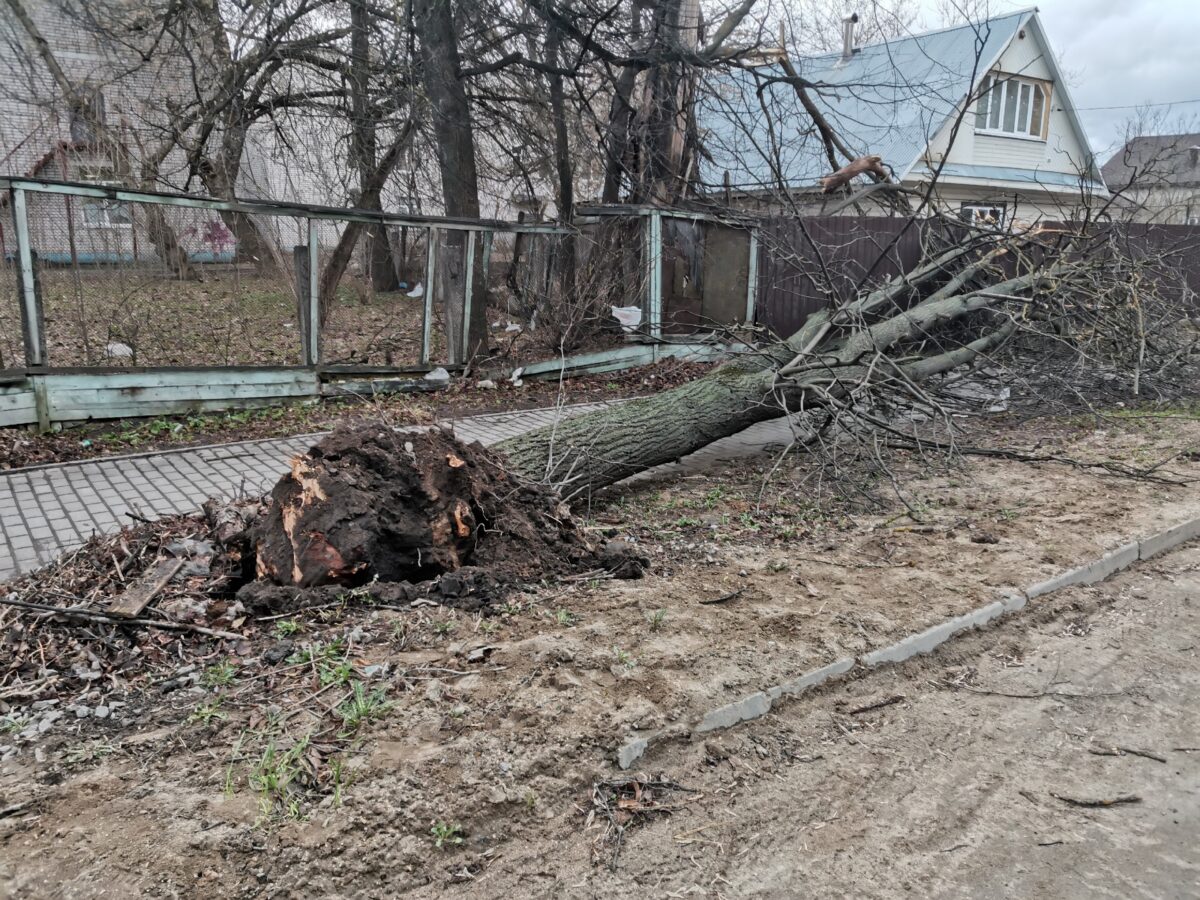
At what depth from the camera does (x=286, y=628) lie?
375cm

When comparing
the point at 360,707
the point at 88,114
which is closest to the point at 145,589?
the point at 360,707

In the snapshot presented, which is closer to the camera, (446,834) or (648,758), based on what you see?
(446,834)

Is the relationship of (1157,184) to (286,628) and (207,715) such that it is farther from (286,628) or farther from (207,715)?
(207,715)

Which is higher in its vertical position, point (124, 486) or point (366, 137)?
point (366, 137)

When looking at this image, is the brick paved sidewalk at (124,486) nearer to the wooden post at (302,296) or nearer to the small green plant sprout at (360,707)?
the wooden post at (302,296)

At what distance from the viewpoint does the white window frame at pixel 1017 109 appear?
77.1ft

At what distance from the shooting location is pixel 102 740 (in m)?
2.99

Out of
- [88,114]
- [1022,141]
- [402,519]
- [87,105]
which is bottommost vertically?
[402,519]

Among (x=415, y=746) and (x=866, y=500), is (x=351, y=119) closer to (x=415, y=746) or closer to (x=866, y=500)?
(x=866, y=500)

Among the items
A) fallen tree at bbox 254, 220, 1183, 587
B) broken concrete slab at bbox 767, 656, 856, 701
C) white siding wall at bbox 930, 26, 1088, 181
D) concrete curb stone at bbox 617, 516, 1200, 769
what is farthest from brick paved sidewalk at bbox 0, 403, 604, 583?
white siding wall at bbox 930, 26, 1088, 181

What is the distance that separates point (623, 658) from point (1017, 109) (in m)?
26.3

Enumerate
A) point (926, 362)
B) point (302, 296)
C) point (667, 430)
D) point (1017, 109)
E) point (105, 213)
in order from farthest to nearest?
point (1017, 109) < point (302, 296) < point (926, 362) < point (105, 213) < point (667, 430)

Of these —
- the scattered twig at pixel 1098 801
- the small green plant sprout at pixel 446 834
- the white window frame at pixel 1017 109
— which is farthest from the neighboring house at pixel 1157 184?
the small green plant sprout at pixel 446 834

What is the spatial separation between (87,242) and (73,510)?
2986 mm
